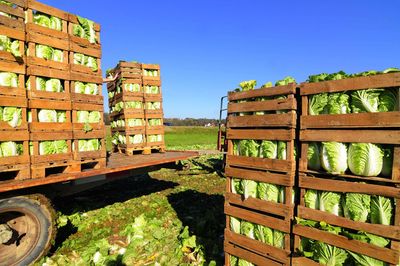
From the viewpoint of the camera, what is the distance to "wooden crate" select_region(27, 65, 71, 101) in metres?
6.10

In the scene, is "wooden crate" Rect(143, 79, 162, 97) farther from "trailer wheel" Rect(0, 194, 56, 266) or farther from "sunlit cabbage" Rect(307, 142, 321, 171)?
"sunlit cabbage" Rect(307, 142, 321, 171)

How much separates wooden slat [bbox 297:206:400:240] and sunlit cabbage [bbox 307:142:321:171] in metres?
0.59

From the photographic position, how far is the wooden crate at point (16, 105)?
18.3 feet

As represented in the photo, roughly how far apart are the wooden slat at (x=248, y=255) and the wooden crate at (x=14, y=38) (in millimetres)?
5137

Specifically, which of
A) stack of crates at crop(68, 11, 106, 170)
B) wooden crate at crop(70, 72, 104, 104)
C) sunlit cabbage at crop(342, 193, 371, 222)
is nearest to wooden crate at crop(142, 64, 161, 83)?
stack of crates at crop(68, 11, 106, 170)

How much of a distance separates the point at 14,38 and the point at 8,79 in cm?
80

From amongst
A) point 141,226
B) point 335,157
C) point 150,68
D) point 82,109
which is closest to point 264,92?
point 335,157

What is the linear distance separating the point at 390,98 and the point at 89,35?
20.8ft

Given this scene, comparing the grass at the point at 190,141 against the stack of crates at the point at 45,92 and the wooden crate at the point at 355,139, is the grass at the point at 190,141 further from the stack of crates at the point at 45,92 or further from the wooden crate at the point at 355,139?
the wooden crate at the point at 355,139

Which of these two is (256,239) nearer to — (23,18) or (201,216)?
(201,216)

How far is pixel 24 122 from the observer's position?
5887mm

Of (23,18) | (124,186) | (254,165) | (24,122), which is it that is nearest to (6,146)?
(24,122)

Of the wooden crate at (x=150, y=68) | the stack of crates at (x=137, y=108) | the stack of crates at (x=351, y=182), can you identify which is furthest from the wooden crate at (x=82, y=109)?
the stack of crates at (x=351, y=182)

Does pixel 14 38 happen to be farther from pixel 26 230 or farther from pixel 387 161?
pixel 387 161
